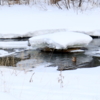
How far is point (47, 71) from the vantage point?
257 inches

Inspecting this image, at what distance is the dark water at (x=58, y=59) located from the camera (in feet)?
24.4

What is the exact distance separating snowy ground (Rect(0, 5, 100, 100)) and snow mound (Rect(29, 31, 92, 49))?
4.08 feet

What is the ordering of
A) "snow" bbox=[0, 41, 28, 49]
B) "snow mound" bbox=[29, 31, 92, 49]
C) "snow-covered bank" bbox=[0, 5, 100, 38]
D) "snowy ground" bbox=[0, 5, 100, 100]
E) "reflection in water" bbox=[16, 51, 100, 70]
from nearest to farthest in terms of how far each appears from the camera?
1. "snowy ground" bbox=[0, 5, 100, 100]
2. "reflection in water" bbox=[16, 51, 100, 70]
3. "snow mound" bbox=[29, 31, 92, 49]
4. "snow" bbox=[0, 41, 28, 49]
5. "snow-covered bank" bbox=[0, 5, 100, 38]

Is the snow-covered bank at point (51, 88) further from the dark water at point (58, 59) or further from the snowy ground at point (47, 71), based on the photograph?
the dark water at point (58, 59)

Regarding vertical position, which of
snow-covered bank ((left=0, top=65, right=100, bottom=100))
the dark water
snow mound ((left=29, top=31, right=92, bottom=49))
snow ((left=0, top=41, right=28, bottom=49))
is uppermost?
snow-covered bank ((left=0, top=65, right=100, bottom=100))

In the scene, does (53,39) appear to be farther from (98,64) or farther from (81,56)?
(98,64)

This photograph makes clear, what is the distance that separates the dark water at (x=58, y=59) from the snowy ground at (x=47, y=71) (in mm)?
537

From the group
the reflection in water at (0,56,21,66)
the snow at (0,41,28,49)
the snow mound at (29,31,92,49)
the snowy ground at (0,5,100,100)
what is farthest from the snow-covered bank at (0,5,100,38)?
the reflection in water at (0,56,21,66)

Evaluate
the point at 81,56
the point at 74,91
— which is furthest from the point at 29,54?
the point at 74,91

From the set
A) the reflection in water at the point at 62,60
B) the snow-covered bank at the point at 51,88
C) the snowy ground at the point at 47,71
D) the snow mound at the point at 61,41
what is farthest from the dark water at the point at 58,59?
the snow-covered bank at the point at 51,88

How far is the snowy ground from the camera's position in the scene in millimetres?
3854

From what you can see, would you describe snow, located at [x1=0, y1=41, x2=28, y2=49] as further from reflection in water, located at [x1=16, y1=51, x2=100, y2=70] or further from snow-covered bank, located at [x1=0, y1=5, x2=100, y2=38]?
reflection in water, located at [x1=16, y1=51, x2=100, y2=70]

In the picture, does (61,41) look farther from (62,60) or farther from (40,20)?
(40,20)

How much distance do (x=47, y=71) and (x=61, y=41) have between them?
113 inches
